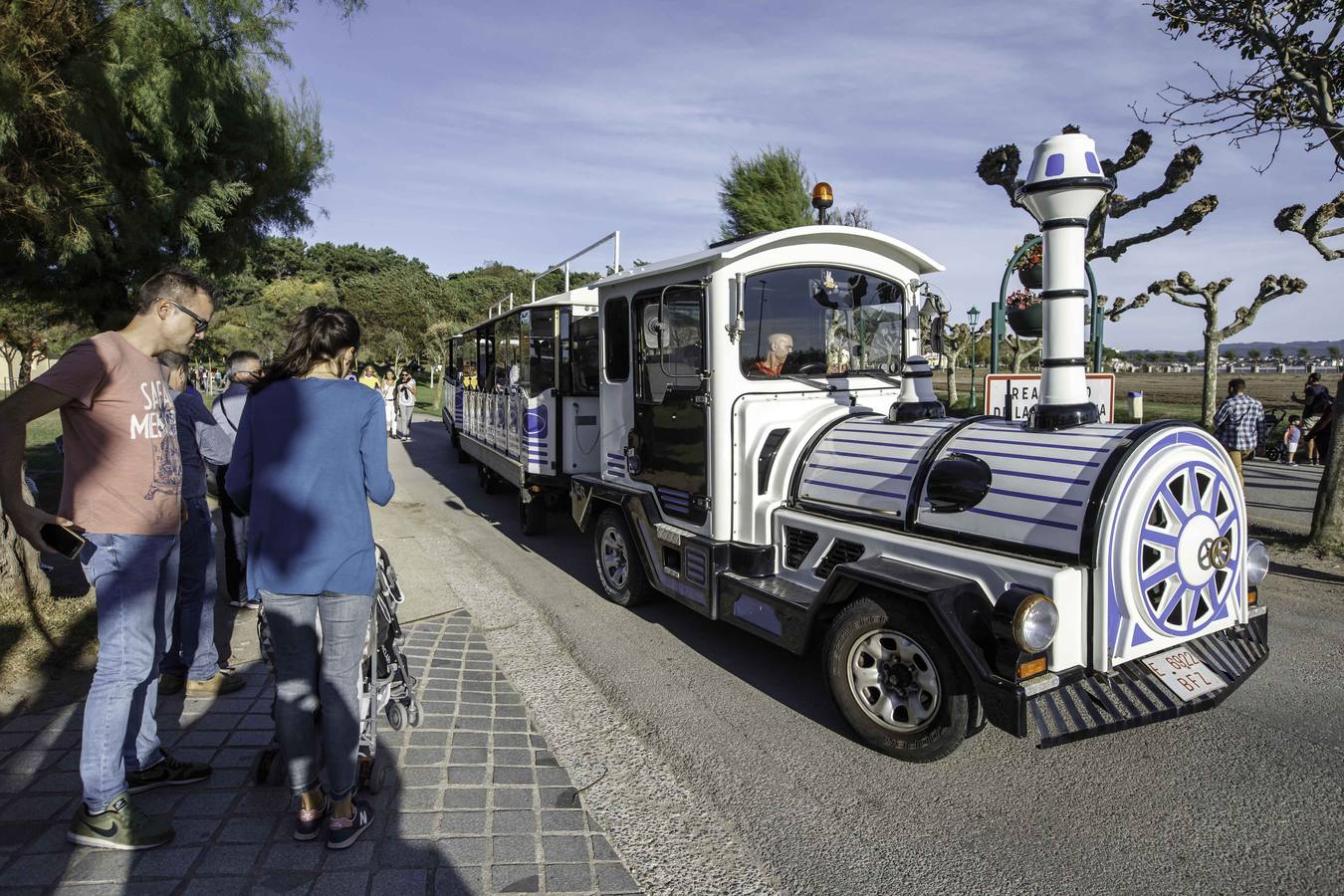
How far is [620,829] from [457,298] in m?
49.3

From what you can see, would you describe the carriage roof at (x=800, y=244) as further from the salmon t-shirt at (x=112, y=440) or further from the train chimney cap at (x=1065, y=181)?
the salmon t-shirt at (x=112, y=440)

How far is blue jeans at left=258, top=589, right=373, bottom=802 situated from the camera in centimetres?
273

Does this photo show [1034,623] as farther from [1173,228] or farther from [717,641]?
[1173,228]

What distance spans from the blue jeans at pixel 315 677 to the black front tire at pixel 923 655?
215cm

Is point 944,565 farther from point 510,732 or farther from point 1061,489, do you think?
point 510,732

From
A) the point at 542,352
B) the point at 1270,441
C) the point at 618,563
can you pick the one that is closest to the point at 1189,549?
the point at 618,563

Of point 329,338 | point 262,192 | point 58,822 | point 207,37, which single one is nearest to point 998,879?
point 329,338

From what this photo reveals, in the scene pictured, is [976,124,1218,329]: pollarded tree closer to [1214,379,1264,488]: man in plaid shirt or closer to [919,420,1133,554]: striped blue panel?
[1214,379,1264,488]: man in plaid shirt

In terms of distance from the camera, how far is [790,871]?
2.86 meters

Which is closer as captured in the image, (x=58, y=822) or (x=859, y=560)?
(x=58, y=822)

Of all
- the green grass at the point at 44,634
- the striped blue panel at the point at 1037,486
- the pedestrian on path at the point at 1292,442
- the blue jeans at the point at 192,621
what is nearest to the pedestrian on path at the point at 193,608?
the blue jeans at the point at 192,621

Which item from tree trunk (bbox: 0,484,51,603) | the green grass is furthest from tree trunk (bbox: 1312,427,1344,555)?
tree trunk (bbox: 0,484,51,603)

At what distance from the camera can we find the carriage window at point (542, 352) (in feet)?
28.3

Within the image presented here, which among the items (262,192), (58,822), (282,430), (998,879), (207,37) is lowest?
(998,879)
